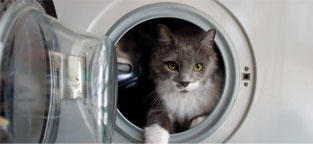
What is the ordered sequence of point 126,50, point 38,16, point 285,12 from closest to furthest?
point 38,16 → point 285,12 → point 126,50

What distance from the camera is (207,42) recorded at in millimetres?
967

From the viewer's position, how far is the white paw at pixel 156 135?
0.91m

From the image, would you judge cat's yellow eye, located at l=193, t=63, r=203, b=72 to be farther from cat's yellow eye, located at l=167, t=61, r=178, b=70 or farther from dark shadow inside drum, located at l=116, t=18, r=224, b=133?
dark shadow inside drum, located at l=116, t=18, r=224, b=133

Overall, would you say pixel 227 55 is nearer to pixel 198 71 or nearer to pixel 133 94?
pixel 198 71

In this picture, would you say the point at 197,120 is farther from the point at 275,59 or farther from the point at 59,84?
the point at 59,84

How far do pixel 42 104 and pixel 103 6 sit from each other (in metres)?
0.36

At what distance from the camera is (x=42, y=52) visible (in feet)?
2.65

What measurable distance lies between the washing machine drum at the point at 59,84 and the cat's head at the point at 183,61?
23cm

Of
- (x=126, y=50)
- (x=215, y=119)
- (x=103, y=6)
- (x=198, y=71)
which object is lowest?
(x=215, y=119)

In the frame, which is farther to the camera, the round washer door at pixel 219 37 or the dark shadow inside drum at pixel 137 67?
the dark shadow inside drum at pixel 137 67

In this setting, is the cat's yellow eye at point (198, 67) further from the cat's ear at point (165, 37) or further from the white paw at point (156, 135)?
the white paw at point (156, 135)

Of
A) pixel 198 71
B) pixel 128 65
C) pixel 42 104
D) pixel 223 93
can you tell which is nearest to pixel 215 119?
pixel 223 93

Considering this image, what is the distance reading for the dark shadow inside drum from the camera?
1.16m

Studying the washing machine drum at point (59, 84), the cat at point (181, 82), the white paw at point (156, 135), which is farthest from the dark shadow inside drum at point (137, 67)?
the washing machine drum at point (59, 84)
